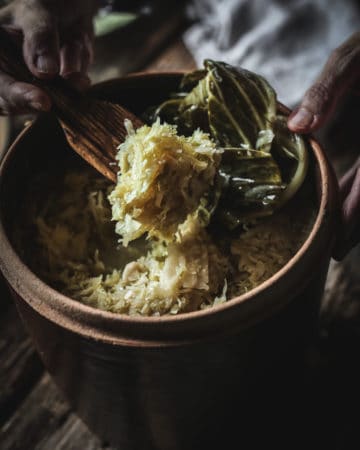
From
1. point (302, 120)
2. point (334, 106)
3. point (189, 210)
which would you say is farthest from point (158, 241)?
point (334, 106)

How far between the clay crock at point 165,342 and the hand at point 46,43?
126 millimetres

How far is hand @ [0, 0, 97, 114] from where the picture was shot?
1.54 m

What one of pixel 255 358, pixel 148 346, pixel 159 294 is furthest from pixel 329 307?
pixel 148 346

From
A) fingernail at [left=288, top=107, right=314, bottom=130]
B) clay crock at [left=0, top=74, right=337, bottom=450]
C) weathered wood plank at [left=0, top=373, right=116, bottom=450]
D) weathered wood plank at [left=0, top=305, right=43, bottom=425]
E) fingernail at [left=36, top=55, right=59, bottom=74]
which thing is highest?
fingernail at [left=36, top=55, right=59, bottom=74]

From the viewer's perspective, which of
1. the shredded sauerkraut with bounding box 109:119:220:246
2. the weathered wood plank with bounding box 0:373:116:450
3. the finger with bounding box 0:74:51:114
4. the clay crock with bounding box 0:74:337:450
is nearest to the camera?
the clay crock with bounding box 0:74:337:450

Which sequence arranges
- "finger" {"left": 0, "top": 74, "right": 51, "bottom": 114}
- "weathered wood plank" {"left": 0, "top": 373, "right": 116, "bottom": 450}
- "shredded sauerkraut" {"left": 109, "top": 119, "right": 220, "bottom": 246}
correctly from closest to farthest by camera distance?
1. "shredded sauerkraut" {"left": 109, "top": 119, "right": 220, "bottom": 246}
2. "finger" {"left": 0, "top": 74, "right": 51, "bottom": 114}
3. "weathered wood plank" {"left": 0, "top": 373, "right": 116, "bottom": 450}

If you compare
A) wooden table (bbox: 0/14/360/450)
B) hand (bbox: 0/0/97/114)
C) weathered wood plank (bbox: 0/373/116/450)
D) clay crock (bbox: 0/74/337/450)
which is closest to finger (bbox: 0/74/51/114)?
hand (bbox: 0/0/97/114)

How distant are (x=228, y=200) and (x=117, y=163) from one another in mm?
278

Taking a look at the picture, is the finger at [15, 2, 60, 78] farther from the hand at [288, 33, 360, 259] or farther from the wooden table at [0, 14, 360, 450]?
the wooden table at [0, 14, 360, 450]

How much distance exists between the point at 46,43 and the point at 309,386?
1.23 meters

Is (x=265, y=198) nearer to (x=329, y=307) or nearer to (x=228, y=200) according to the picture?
(x=228, y=200)

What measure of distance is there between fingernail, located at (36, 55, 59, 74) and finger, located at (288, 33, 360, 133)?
0.60 metres

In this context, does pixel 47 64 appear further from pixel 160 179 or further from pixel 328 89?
Answer: pixel 328 89

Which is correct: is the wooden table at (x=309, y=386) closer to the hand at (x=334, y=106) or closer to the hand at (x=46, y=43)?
the hand at (x=334, y=106)
